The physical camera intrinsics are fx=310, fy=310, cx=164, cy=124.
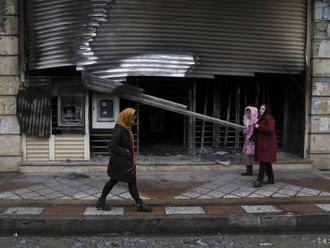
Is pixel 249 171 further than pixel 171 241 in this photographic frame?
Yes

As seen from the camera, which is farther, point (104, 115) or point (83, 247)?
point (104, 115)

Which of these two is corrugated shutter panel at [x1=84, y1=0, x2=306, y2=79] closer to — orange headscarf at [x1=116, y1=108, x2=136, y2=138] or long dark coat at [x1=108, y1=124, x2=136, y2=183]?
orange headscarf at [x1=116, y1=108, x2=136, y2=138]

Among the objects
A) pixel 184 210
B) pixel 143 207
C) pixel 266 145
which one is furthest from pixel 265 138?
pixel 143 207

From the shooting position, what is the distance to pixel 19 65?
290 inches

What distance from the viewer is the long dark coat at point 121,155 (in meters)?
4.74

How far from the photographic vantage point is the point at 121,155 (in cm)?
477

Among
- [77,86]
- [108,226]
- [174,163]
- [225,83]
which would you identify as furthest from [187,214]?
[225,83]

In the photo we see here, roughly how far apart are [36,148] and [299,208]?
5.98 m

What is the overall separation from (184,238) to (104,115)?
176 inches

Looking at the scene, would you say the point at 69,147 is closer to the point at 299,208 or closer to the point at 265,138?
the point at 265,138

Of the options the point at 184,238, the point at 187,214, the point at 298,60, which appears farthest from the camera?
the point at 298,60

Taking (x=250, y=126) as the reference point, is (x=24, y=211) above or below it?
below

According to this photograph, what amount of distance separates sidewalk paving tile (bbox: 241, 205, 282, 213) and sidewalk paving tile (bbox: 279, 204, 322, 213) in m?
0.15

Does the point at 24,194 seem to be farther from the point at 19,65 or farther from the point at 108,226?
the point at 19,65
